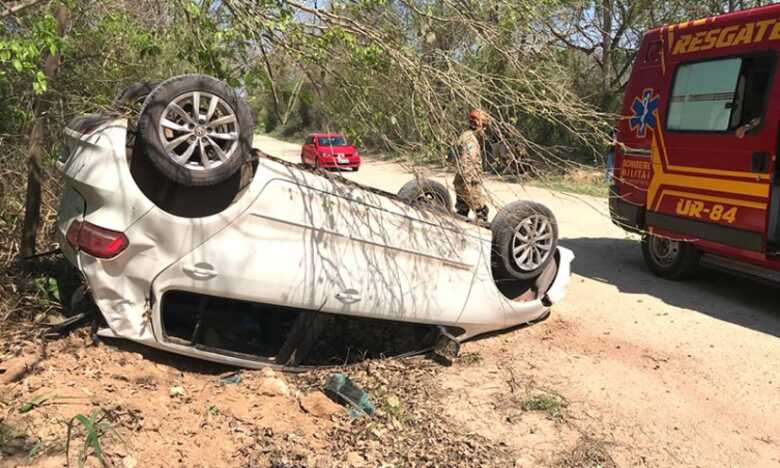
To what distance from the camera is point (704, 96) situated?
20.6ft

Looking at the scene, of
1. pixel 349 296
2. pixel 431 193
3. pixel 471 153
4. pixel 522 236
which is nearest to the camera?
pixel 349 296

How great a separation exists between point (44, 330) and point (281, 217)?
1555mm

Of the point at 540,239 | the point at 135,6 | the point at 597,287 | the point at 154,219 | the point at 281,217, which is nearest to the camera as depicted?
the point at 154,219

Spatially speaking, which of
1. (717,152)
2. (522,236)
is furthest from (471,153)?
(717,152)

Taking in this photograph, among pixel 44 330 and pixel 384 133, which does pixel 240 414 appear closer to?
pixel 44 330

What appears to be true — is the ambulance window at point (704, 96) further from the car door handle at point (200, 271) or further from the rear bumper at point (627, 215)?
the car door handle at point (200, 271)

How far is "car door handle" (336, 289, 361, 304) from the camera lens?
374 cm

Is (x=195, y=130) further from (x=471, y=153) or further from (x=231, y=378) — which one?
(x=471, y=153)

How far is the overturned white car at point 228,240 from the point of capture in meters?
3.23

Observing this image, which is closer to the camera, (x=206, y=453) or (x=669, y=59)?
(x=206, y=453)

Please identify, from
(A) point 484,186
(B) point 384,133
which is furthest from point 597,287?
(B) point 384,133

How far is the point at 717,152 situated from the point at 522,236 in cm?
274

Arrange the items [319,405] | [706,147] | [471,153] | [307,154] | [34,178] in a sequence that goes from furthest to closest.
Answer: [307,154] → [706,147] → [34,178] → [471,153] → [319,405]

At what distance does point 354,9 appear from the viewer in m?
3.91
